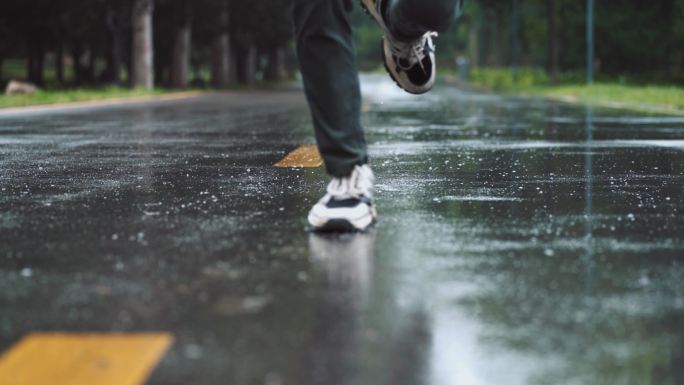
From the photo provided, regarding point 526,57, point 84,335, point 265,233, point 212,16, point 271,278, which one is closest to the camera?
point 84,335

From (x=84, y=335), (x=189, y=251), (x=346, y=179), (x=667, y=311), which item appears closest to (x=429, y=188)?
(x=346, y=179)

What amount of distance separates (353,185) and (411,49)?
1.16 metres

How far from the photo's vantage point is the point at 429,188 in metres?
5.09

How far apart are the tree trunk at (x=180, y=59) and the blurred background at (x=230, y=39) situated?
32mm

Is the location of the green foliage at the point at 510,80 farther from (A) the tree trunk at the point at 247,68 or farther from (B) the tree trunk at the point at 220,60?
(A) the tree trunk at the point at 247,68

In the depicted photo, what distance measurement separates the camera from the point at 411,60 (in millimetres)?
4871

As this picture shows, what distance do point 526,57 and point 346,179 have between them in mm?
85837

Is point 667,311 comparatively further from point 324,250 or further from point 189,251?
point 189,251

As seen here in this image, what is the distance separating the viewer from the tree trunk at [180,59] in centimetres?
3466

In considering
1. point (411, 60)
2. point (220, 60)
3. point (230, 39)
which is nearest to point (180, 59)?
point (220, 60)

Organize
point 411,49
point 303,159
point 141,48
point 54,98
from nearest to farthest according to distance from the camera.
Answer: point 411,49
point 303,159
point 54,98
point 141,48

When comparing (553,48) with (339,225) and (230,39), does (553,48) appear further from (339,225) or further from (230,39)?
(339,225)

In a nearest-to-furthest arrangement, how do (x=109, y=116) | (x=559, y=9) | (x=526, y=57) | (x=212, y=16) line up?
(x=109, y=116) < (x=212, y=16) < (x=559, y=9) < (x=526, y=57)

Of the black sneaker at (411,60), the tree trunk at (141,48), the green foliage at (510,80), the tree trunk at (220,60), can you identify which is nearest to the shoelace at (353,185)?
the black sneaker at (411,60)
